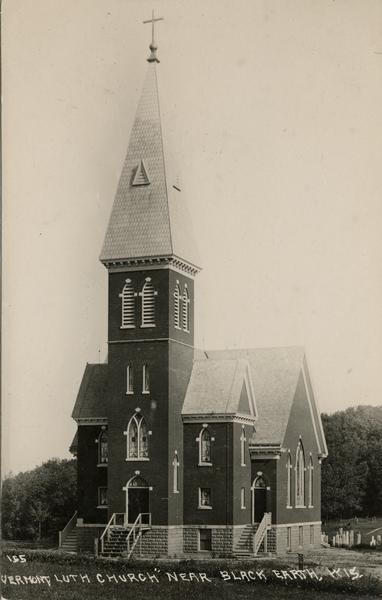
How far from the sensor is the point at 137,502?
46.6 metres

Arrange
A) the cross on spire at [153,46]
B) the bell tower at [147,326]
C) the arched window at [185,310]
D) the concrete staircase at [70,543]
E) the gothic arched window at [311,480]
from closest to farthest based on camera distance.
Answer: the cross on spire at [153,46] → the bell tower at [147,326] → the arched window at [185,310] → the concrete staircase at [70,543] → the gothic arched window at [311,480]

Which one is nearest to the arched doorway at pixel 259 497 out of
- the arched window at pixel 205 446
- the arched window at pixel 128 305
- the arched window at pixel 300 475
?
the arched window at pixel 300 475

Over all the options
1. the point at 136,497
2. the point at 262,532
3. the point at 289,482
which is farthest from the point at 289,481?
the point at 136,497

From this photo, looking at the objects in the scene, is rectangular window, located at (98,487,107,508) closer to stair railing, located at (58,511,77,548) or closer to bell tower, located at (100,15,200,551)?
bell tower, located at (100,15,200,551)

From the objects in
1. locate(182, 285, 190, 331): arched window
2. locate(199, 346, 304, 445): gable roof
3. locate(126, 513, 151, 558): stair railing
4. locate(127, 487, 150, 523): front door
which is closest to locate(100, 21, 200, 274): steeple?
locate(182, 285, 190, 331): arched window

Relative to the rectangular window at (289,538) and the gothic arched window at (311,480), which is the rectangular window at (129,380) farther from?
the gothic arched window at (311,480)

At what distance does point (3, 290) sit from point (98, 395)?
1822 cm

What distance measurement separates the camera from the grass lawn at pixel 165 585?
104 ft

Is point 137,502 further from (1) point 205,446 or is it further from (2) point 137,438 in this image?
(1) point 205,446

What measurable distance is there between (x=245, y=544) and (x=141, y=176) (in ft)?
59.0

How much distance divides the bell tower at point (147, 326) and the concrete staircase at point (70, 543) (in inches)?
192

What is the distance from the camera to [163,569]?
36719 millimetres

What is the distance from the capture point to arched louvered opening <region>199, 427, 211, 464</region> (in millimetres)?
48281

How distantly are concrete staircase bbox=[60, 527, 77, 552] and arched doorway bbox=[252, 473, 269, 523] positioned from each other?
9.05 m
